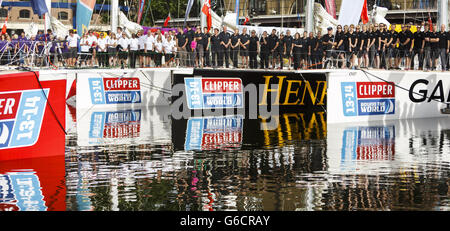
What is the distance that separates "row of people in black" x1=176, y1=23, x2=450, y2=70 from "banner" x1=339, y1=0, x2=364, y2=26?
5.76 ft

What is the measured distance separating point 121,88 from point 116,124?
8.83 m

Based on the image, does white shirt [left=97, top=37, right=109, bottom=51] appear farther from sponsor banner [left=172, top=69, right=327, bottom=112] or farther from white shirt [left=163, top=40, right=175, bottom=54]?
sponsor banner [left=172, top=69, right=327, bottom=112]

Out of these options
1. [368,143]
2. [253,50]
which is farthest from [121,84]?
[368,143]

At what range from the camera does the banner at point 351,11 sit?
28.0m

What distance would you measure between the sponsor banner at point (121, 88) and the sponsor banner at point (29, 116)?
49.7 ft

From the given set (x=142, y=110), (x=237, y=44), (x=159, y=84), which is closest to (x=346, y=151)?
(x=237, y=44)

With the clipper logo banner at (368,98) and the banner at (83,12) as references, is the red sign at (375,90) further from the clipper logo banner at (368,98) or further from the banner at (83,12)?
the banner at (83,12)

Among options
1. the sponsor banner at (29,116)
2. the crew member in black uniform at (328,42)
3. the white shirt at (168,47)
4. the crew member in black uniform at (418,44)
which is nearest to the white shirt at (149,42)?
the white shirt at (168,47)

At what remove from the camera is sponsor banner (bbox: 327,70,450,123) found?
23750mm

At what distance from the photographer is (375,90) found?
2462cm

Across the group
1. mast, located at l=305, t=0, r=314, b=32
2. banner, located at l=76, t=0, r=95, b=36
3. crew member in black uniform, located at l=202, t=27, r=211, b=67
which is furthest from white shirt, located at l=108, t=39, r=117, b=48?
mast, located at l=305, t=0, r=314, b=32

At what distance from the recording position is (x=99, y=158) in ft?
51.3

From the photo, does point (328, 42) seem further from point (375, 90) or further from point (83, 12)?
point (83, 12)
